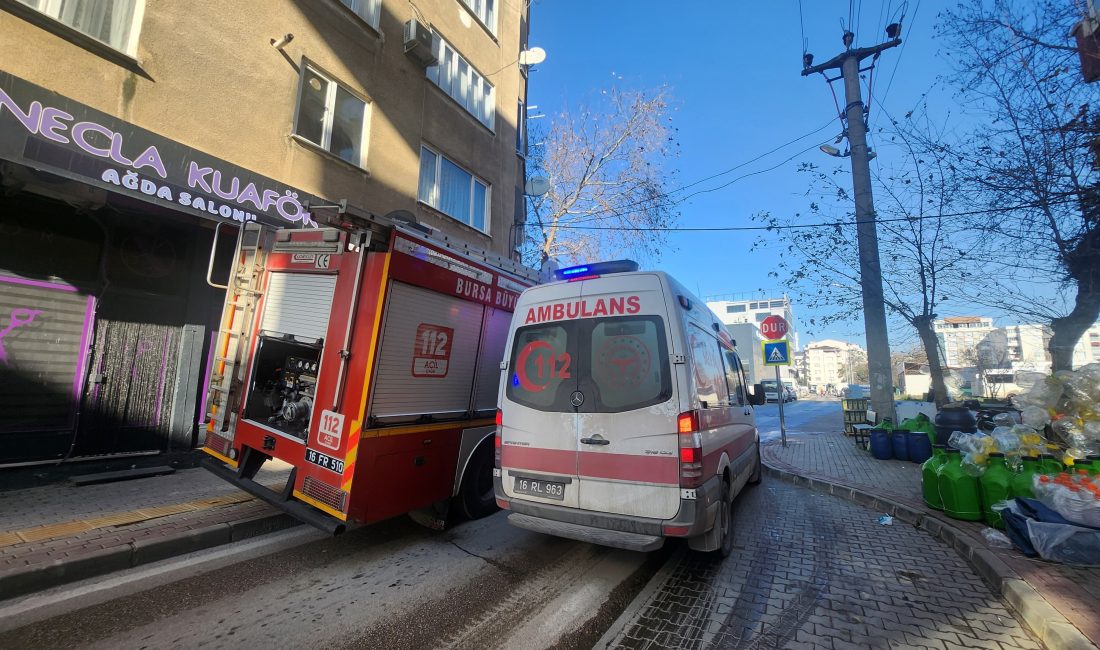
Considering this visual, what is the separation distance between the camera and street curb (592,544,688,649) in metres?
2.86

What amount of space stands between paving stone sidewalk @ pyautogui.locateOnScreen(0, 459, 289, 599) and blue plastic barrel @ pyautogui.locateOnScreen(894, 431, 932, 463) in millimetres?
10374

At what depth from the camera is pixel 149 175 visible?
5422 mm

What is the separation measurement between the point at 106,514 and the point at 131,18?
6295 mm

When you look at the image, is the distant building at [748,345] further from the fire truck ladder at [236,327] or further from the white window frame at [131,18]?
the white window frame at [131,18]

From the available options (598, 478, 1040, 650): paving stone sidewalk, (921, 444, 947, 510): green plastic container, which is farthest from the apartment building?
(921, 444, 947, 510): green plastic container

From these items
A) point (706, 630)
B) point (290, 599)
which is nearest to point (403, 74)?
point (290, 599)

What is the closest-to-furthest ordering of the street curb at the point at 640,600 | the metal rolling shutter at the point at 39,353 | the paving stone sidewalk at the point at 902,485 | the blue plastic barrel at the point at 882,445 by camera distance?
the street curb at the point at 640,600, the paving stone sidewalk at the point at 902,485, the metal rolling shutter at the point at 39,353, the blue plastic barrel at the point at 882,445

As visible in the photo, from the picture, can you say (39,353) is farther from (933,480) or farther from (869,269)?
(869,269)

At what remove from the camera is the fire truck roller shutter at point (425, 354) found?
159 inches

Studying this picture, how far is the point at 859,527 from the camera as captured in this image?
17.2 feet

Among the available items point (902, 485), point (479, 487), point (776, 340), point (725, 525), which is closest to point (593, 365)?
point (725, 525)

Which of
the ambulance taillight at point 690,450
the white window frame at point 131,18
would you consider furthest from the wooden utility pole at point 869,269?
the white window frame at point 131,18

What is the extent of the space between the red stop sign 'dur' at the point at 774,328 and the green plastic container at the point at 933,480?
18.6 feet

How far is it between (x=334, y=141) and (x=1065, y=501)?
36.6 ft
